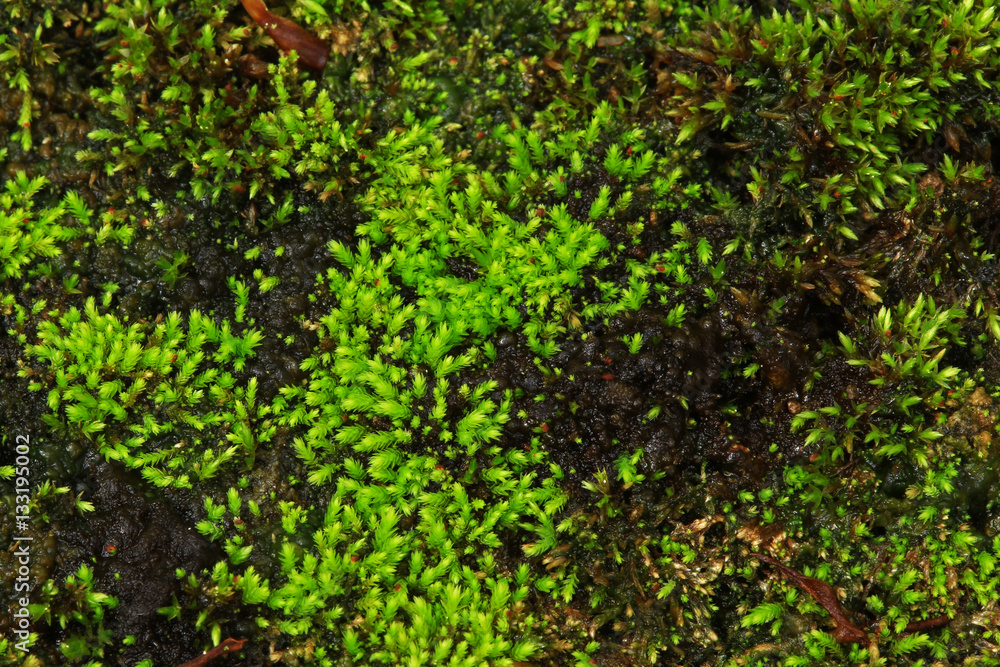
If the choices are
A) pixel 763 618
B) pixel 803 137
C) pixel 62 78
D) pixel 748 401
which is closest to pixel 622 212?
pixel 803 137

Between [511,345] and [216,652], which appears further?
[511,345]

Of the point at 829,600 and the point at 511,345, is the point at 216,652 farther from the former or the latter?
the point at 829,600

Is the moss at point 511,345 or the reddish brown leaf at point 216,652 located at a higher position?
the moss at point 511,345

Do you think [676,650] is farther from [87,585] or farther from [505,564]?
[87,585]

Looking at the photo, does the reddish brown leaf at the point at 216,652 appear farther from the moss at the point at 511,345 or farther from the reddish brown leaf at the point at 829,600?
the reddish brown leaf at the point at 829,600

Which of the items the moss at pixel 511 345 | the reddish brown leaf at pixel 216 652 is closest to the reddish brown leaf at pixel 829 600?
the moss at pixel 511 345

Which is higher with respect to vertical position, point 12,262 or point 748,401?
point 748,401

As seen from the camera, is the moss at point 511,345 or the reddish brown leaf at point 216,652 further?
the moss at point 511,345

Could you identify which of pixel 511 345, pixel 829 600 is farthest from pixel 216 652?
pixel 829 600
